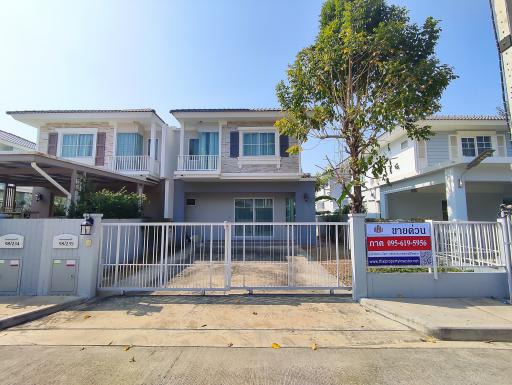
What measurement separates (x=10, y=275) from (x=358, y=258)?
8123 mm

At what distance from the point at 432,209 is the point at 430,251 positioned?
14.5m

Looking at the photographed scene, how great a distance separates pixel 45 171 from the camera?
10.5 metres

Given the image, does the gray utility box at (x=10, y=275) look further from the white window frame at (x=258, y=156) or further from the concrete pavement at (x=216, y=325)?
the white window frame at (x=258, y=156)

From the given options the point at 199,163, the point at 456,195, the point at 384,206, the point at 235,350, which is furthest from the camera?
the point at 384,206

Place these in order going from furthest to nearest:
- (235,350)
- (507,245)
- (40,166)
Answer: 1. (40,166)
2. (507,245)
3. (235,350)

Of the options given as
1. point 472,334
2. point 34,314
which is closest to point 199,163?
point 34,314

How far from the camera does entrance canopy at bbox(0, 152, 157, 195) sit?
7.98 metres

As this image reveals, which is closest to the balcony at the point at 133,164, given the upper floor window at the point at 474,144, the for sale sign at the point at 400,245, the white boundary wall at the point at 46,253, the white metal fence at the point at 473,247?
the white boundary wall at the point at 46,253

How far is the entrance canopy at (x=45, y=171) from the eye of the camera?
314 inches

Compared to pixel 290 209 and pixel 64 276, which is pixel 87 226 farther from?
pixel 290 209

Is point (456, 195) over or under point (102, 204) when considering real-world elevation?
over

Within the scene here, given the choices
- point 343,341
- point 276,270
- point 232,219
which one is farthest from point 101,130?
point 343,341

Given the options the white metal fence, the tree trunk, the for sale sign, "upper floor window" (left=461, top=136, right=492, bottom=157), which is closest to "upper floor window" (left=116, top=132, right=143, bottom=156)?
the tree trunk

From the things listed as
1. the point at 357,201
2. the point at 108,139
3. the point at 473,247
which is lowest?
the point at 473,247
